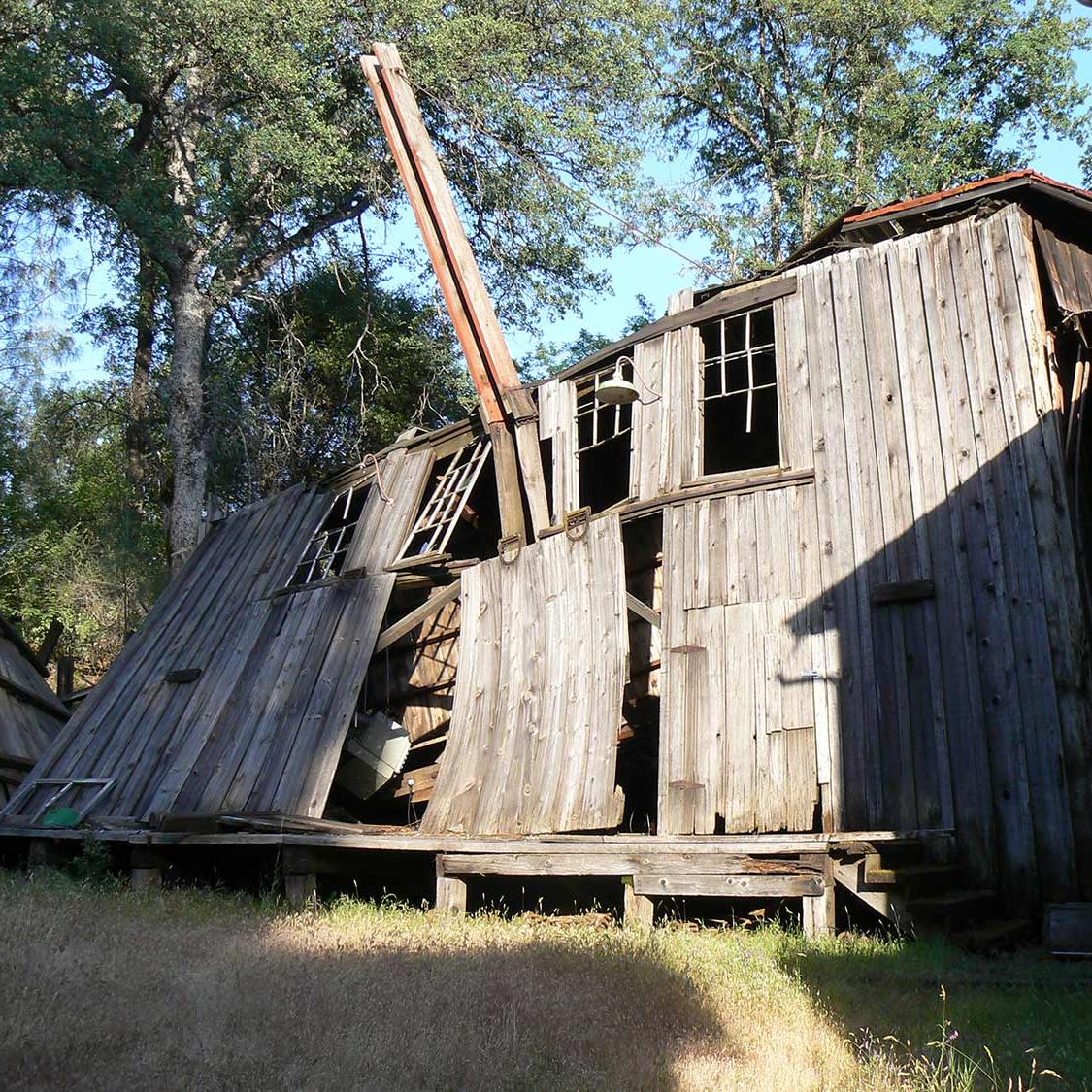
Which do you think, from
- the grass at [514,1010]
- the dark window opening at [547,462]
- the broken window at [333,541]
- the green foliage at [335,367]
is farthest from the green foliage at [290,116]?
the grass at [514,1010]

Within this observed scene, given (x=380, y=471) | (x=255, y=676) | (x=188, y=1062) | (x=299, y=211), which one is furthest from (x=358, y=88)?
(x=188, y=1062)

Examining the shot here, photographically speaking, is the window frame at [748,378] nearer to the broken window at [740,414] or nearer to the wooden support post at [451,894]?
the broken window at [740,414]

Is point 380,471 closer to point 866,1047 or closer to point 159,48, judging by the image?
point 866,1047

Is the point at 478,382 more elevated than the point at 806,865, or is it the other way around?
the point at 478,382

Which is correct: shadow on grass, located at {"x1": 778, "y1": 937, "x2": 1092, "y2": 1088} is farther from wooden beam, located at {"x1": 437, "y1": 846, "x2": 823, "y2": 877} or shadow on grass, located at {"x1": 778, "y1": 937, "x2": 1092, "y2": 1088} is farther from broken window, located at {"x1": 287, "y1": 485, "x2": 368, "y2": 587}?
broken window, located at {"x1": 287, "y1": 485, "x2": 368, "y2": 587}

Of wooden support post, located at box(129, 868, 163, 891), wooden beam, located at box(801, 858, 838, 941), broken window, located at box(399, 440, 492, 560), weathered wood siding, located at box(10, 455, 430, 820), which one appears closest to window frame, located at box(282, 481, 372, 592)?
weathered wood siding, located at box(10, 455, 430, 820)

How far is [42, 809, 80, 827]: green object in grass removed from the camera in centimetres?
1304

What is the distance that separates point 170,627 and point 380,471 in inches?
148

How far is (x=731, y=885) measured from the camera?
28.3 feet

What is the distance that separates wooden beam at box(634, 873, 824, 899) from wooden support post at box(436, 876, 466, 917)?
1822mm

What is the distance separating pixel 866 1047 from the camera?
5449mm

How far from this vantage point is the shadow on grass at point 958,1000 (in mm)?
5445

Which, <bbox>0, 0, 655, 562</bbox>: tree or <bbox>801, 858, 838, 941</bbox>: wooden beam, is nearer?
<bbox>801, 858, 838, 941</bbox>: wooden beam

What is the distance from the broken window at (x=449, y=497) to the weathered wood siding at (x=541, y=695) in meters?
1.43
